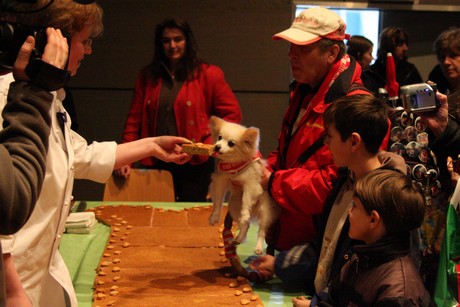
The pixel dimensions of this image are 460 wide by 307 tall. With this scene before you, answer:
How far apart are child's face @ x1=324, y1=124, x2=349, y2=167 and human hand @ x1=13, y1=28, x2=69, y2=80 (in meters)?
0.99

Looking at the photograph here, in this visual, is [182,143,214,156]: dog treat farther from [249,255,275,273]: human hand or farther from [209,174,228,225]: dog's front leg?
[249,255,275,273]: human hand

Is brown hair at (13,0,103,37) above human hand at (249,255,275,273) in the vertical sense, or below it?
above

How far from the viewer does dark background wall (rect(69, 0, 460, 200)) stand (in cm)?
570

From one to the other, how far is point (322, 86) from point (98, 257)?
3.70 ft

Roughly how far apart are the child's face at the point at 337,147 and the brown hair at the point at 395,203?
0.26 meters

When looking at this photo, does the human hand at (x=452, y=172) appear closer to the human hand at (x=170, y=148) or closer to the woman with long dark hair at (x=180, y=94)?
the human hand at (x=170, y=148)

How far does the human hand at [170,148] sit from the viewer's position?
2.45 meters

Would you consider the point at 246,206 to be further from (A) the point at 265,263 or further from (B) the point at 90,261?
(B) the point at 90,261

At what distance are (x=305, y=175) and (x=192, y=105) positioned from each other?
6.58ft

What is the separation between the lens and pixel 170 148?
97.8 inches

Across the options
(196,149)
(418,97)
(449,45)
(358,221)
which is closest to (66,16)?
(196,149)

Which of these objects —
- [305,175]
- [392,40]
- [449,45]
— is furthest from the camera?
[392,40]

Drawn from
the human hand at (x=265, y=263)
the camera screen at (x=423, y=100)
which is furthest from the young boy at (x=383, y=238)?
the camera screen at (x=423, y=100)

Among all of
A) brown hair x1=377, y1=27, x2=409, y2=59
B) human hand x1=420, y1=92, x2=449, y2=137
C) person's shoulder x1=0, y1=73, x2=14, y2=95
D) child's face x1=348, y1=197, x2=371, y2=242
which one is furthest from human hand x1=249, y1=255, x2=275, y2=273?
brown hair x1=377, y1=27, x2=409, y2=59
